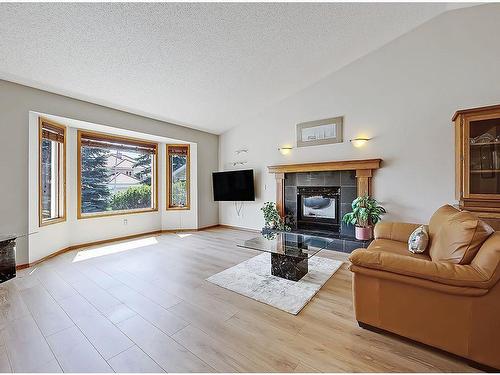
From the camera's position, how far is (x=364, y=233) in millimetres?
3924

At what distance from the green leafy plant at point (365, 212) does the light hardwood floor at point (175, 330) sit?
1147 mm

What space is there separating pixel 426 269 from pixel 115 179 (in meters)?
5.43

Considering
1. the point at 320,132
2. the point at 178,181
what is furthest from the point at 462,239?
the point at 178,181

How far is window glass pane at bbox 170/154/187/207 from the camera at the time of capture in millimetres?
5844

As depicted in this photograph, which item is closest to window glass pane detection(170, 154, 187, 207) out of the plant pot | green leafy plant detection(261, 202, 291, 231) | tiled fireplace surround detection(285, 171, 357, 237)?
green leafy plant detection(261, 202, 291, 231)

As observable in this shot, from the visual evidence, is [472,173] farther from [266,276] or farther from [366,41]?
[266,276]

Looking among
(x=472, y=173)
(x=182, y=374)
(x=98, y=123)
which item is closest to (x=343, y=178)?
(x=472, y=173)

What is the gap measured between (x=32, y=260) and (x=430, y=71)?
6.61 meters

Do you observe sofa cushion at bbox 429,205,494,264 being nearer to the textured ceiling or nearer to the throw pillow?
the throw pillow

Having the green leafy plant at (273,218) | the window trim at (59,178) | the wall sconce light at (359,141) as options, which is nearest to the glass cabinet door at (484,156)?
the wall sconce light at (359,141)

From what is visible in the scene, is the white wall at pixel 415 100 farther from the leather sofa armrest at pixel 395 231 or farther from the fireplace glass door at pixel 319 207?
the leather sofa armrest at pixel 395 231

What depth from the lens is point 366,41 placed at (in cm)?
366

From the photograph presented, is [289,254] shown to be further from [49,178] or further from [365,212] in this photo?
[49,178]

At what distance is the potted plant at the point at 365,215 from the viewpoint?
385 centimetres
